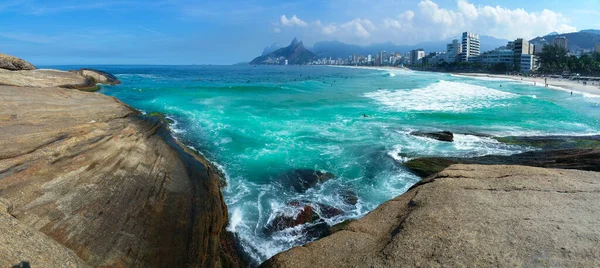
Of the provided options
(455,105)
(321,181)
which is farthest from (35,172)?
(455,105)

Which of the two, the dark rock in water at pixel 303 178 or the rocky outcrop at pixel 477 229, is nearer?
the rocky outcrop at pixel 477 229

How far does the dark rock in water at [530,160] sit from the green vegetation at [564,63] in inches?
3842

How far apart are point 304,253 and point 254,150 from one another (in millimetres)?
13840

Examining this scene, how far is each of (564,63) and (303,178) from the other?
4544 inches

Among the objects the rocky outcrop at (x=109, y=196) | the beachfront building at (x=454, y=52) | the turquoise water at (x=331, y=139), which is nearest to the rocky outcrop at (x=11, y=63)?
the turquoise water at (x=331, y=139)

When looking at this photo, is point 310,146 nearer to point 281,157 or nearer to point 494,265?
point 281,157

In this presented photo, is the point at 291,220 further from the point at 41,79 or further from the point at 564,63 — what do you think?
the point at 564,63

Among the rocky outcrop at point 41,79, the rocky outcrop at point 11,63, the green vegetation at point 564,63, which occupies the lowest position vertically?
the rocky outcrop at point 41,79

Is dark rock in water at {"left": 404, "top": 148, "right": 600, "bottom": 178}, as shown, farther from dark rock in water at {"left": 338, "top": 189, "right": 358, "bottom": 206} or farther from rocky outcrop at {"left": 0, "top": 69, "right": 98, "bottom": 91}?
rocky outcrop at {"left": 0, "top": 69, "right": 98, "bottom": 91}

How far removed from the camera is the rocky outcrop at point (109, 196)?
8164 mm

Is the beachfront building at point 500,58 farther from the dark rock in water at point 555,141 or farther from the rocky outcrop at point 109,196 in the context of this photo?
the rocky outcrop at point 109,196

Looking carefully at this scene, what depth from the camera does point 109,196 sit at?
392 inches

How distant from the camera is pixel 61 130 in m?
13.1

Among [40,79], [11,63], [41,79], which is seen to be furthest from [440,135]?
[11,63]
